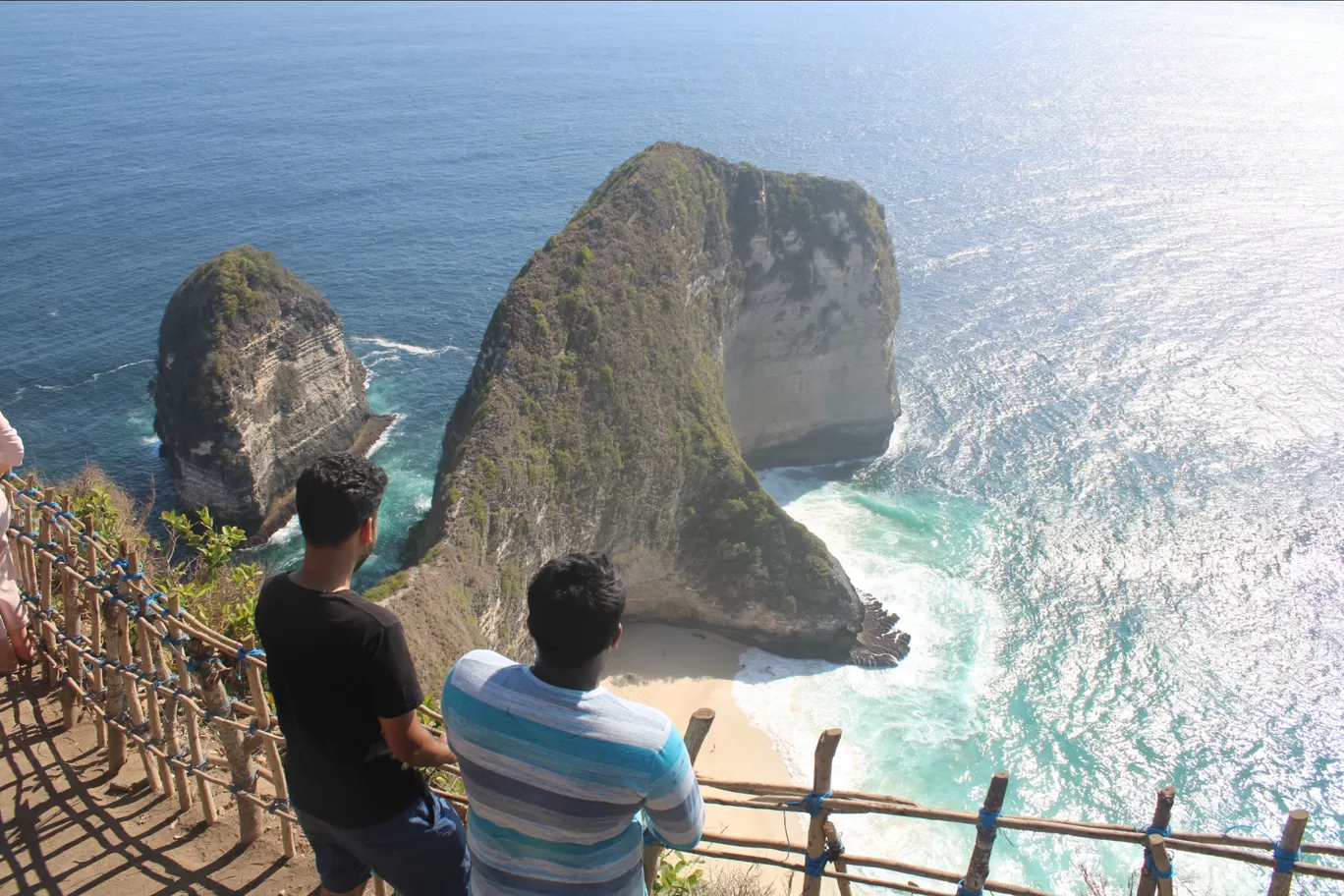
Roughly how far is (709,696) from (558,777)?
1331 inches

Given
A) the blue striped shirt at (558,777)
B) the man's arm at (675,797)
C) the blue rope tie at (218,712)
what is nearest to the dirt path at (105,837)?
the blue rope tie at (218,712)

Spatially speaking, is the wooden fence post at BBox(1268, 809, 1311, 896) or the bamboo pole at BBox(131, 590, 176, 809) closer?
the wooden fence post at BBox(1268, 809, 1311, 896)

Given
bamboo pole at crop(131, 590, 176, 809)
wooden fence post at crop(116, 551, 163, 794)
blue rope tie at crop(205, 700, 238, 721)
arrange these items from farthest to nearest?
wooden fence post at crop(116, 551, 163, 794), bamboo pole at crop(131, 590, 176, 809), blue rope tie at crop(205, 700, 238, 721)

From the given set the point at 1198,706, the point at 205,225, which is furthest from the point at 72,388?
the point at 1198,706

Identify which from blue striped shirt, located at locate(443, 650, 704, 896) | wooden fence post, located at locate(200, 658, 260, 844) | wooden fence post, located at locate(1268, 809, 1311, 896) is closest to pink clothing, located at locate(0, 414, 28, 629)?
wooden fence post, located at locate(200, 658, 260, 844)

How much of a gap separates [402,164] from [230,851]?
9859 centimetres

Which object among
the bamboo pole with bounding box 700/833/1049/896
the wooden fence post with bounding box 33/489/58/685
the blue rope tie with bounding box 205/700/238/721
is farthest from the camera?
the wooden fence post with bounding box 33/489/58/685

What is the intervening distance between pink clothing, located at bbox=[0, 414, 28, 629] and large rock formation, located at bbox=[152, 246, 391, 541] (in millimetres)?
35859

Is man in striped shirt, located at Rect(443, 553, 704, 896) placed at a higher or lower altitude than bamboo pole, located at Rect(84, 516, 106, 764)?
higher

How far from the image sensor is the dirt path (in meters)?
8.77

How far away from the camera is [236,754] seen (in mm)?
9148

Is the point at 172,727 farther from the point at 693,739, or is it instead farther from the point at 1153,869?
the point at 1153,869

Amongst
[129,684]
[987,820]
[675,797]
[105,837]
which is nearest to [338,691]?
[675,797]

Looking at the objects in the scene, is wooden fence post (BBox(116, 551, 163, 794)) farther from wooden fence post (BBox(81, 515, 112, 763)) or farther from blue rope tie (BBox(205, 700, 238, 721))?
blue rope tie (BBox(205, 700, 238, 721))
